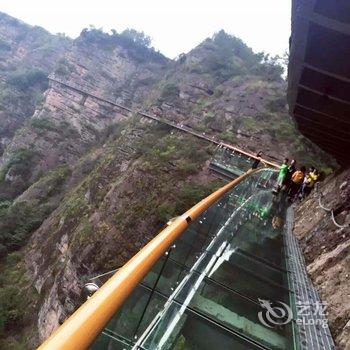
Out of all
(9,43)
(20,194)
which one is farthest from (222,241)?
(9,43)

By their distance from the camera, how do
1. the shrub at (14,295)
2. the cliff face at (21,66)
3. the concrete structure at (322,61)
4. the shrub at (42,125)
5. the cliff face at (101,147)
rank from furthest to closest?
1. the cliff face at (21,66)
2. the shrub at (42,125)
3. the cliff face at (101,147)
4. the shrub at (14,295)
5. the concrete structure at (322,61)

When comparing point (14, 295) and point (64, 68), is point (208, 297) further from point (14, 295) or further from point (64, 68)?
point (64, 68)

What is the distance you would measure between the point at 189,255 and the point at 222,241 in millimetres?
1417

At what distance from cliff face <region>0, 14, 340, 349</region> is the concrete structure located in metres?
14.4

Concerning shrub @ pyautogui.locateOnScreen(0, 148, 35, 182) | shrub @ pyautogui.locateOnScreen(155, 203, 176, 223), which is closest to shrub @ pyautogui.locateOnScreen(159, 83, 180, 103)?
shrub @ pyautogui.locateOnScreen(0, 148, 35, 182)

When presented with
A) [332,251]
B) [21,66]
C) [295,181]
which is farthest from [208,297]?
[21,66]

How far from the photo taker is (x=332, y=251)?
6863 mm

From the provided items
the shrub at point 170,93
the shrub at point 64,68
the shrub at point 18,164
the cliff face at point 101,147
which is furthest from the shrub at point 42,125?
the shrub at point 170,93

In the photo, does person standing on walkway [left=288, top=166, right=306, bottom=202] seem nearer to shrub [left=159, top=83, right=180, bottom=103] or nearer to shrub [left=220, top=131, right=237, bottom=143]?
shrub [left=220, top=131, right=237, bottom=143]

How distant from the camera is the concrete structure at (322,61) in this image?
439cm

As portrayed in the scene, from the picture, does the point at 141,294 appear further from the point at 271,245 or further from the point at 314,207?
the point at 314,207

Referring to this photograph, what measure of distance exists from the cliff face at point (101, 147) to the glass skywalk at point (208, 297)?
15.4 m

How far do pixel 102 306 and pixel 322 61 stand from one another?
16.2ft

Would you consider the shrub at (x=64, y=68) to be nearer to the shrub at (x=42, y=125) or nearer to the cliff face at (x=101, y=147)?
the cliff face at (x=101, y=147)
